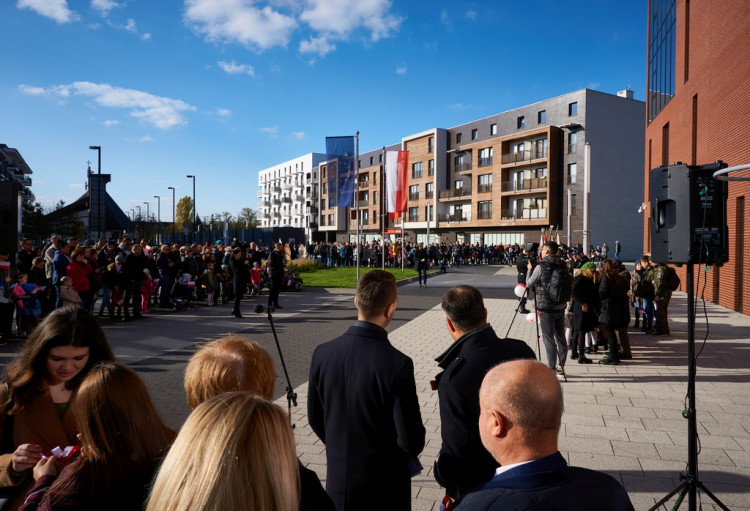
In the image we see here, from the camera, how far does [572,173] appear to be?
46469 millimetres

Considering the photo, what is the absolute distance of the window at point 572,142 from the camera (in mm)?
45812

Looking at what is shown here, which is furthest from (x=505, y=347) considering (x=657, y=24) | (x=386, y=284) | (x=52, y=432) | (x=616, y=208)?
(x=616, y=208)

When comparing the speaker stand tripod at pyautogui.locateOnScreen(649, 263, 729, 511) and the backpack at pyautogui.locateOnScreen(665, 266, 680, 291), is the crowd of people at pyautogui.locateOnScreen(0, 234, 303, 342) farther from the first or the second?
the speaker stand tripod at pyautogui.locateOnScreen(649, 263, 729, 511)

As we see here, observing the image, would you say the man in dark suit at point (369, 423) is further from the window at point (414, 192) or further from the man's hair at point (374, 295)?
the window at point (414, 192)

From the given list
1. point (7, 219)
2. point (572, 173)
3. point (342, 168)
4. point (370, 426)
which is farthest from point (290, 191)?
point (370, 426)

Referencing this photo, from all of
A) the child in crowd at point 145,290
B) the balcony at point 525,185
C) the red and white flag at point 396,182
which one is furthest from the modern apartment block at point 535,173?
the child in crowd at point 145,290

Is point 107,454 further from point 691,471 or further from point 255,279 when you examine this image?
point 255,279

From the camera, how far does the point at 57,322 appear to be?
2820 mm

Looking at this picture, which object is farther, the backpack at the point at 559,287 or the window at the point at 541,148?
the window at the point at 541,148

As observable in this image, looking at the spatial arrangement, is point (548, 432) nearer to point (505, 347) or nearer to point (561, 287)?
point (505, 347)

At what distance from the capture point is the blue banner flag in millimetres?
22891

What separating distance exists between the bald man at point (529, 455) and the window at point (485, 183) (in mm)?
54252

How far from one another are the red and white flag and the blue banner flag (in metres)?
4.48

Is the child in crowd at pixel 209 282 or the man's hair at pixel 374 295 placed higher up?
the man's hair at pixel 374 295
